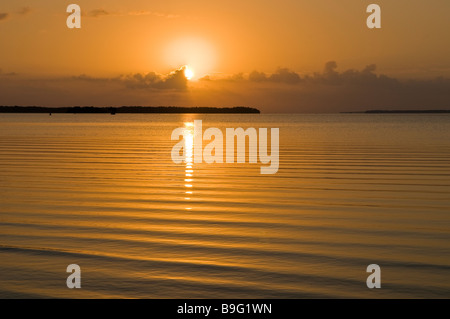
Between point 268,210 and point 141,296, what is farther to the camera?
point 268,210

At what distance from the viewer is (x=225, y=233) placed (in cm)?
1114

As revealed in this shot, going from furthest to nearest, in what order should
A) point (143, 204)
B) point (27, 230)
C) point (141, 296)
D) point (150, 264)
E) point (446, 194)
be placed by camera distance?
point (446, 194) → point (143, 204) → point (27, 230) → point (150, 264) → point (141, 296)

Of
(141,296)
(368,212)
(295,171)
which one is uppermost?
(295,171)

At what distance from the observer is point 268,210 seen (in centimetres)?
1363

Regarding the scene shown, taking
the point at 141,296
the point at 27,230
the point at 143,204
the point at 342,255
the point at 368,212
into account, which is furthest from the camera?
the point at 143,204

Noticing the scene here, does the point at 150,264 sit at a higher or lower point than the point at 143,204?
lower

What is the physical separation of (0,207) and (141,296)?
307 inches

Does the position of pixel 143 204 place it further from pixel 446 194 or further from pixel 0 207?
pixel 446 194

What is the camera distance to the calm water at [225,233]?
7.98 metres

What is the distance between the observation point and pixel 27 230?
37.6 feet

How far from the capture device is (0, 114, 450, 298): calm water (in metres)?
7.98

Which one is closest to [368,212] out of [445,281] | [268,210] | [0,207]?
[268,210]

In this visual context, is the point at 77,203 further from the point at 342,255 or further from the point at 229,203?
the point at 342,255

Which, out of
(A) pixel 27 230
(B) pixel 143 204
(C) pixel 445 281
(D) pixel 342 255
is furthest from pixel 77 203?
(C) pixel 445 281
